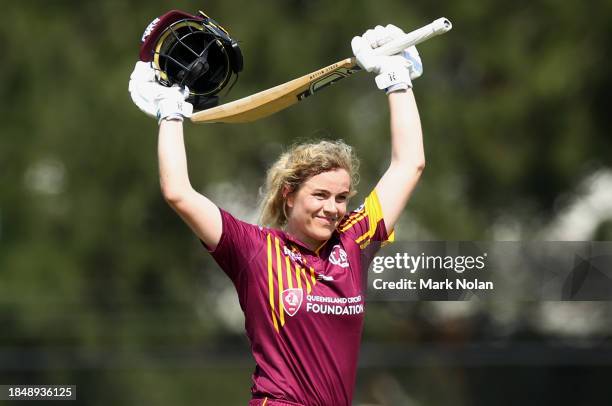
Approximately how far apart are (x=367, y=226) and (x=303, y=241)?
0.25 m

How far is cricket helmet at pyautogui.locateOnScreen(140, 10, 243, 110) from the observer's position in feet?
13.6

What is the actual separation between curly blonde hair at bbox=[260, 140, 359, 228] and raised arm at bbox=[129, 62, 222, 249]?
12.7 inches

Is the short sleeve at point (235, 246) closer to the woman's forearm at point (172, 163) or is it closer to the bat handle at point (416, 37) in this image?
the woman's forearm at point (172, 163)

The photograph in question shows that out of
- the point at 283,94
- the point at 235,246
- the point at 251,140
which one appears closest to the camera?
the point at 235,246

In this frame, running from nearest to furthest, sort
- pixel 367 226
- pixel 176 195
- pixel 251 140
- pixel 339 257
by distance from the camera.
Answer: pixel 176 195 < pixel 339 257 < pixel 367 226 < pixel 251 140

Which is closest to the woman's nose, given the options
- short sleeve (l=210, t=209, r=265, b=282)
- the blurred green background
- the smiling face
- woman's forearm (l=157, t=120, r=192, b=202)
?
the smiling face

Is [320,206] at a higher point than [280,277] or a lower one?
higher

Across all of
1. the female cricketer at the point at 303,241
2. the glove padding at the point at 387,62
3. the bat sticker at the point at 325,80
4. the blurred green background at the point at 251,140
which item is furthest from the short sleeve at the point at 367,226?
the blurred green background at the point at 251,140

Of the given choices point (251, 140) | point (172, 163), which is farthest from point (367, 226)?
point (251, 140)

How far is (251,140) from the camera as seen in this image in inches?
482

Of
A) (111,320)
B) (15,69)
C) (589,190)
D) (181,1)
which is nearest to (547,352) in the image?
(589,190)

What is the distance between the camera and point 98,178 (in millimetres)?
12414

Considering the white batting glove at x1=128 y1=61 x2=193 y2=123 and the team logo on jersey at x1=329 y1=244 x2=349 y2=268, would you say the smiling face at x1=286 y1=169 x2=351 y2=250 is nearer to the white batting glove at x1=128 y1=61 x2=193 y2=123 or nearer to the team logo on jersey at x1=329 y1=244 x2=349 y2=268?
the team logo on jersey at x1=329 y1=244 x2=349 y2=268

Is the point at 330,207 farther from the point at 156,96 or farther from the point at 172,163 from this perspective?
the point at 156,96
